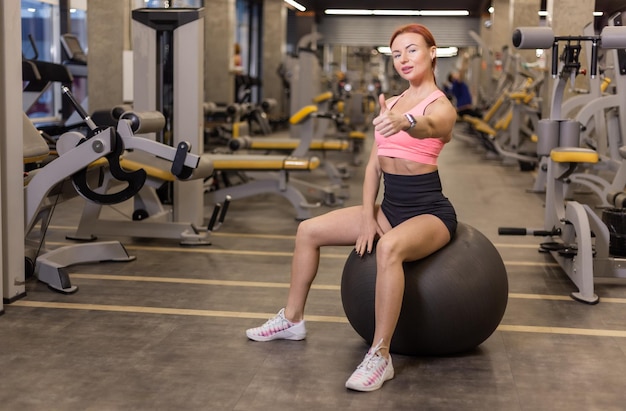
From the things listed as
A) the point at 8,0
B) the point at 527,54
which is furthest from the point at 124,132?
the point at 527,54

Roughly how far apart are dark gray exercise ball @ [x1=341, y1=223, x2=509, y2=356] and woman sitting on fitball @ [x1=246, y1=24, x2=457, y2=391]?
0.07m

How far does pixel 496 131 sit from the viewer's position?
11.8m

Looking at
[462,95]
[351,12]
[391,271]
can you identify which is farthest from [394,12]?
[391,271]

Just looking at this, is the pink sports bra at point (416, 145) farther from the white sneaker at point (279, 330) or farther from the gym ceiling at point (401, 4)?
the gym ceiling at point (401, 4)

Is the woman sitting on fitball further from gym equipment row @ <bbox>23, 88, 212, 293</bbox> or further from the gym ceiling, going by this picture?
the gym ceiling

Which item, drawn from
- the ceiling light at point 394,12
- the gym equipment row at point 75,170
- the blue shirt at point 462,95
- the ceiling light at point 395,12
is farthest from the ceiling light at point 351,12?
the gym equipment row at point 75,170

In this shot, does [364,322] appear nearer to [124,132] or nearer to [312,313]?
[312,313]

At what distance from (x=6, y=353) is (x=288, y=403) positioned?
43.7 inches

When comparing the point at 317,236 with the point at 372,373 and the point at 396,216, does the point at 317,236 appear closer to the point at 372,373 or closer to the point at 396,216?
the point at 396,216

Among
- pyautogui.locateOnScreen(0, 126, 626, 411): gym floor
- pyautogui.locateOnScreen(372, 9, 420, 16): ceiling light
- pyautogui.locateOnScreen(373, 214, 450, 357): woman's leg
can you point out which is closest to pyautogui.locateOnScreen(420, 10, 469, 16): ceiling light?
pyautogui.locateOnScreen(372, 9, 420, 16): ceiling light

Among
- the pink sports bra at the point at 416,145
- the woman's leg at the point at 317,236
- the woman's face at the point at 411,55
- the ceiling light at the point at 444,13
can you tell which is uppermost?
the ceiling light at the point at 444,13

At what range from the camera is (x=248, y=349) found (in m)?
3.13

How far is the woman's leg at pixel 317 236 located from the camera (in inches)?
121

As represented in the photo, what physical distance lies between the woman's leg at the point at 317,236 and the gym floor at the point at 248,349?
292 mm
